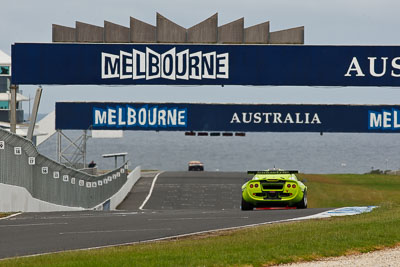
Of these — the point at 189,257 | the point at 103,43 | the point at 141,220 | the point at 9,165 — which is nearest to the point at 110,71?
the point at 103,43

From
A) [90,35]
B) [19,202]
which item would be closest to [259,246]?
[19,202]

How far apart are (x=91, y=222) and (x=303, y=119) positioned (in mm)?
28756

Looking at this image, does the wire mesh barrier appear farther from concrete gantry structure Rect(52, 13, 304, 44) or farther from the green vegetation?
the green vegetation

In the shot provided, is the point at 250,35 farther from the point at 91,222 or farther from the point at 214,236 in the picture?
the point at 214,236

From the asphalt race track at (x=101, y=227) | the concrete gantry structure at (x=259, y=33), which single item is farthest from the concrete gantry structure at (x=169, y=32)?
the asphalt race track at (x=101, y=227)

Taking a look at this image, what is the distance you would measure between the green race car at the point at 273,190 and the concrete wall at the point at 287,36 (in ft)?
62.1

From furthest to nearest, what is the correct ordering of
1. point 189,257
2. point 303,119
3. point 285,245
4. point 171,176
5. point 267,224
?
point 171,176
point 303,119
point 267,224
point 285,245
point 189,257

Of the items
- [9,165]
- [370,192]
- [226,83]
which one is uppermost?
[226,83]

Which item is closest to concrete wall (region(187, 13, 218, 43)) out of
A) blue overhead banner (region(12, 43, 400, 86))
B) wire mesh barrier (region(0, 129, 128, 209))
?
blue overhead banner (region(12, 43, 400, 86))

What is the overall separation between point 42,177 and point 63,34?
48.9 ft

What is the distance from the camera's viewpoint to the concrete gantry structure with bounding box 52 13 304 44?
4403cm

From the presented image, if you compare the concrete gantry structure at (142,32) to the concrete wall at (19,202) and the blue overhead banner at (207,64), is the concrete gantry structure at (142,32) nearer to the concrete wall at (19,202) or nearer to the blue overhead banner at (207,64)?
the blue overhead banner at (207,64)

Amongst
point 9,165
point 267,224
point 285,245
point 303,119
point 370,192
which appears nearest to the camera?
point 285,245

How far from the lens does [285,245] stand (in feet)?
53.2
